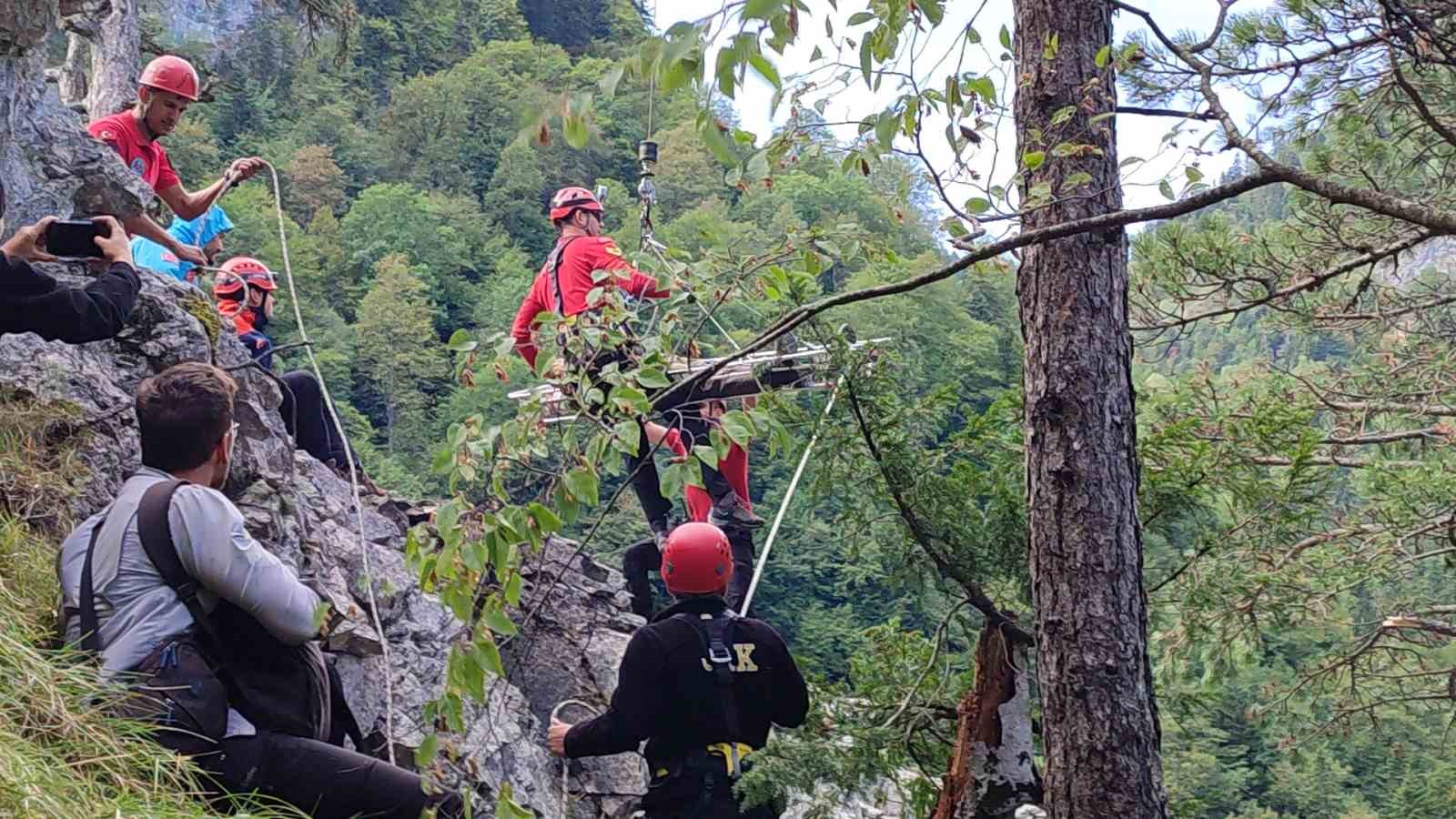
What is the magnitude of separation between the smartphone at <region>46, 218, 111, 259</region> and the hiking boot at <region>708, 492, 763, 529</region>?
3359 mm

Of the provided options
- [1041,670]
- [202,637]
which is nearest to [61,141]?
[202,637]

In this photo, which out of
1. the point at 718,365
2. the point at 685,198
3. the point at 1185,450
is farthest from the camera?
the point at 685,198

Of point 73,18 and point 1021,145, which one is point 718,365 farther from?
point 73,18

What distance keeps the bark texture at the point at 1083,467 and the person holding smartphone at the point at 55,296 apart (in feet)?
8.27

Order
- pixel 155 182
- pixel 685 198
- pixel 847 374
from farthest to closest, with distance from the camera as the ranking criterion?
1. pixel 685 198
2. pixel 155 182
3. pixel 847 374

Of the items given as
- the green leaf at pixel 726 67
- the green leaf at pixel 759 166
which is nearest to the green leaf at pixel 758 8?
the green leaf at pixel 726 67

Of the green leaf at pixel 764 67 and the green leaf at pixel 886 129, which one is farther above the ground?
the green leaf at pixel 886 129

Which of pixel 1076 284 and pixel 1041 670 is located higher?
pixel 1076 284

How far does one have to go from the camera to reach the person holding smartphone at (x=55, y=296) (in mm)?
3412

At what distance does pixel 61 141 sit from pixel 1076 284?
420cm

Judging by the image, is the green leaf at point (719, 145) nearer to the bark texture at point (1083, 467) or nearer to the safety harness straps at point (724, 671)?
the bark texture at point (1083, 467)

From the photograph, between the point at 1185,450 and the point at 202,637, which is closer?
the point at 202,637

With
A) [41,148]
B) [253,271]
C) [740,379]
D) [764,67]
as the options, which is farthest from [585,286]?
[764,67]

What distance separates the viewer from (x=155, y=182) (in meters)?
5.82
